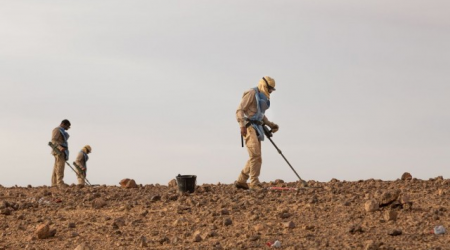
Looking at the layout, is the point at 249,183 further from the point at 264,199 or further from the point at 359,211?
the point at 359,211

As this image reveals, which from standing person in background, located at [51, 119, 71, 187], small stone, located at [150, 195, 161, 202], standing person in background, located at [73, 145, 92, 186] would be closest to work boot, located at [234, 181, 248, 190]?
small stone, located at [150, 195, 161, 202]

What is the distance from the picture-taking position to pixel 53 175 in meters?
23.3

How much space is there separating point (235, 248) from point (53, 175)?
15568 mm

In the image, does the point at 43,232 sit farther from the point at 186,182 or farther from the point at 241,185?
the point at 241,185

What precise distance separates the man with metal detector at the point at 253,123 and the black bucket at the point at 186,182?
1285 millimetres

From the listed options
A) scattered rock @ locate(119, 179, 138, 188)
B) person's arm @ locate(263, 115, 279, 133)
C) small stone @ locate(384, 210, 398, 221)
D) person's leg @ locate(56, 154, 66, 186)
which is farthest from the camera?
person's leg @ locate(56, 154, 66, 186)

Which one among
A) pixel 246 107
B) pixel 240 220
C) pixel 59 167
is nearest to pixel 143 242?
pixel 240 220

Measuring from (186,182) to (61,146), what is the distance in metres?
9.22

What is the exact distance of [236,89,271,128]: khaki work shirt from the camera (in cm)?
1517

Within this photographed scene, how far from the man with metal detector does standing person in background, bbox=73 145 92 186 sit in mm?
12195

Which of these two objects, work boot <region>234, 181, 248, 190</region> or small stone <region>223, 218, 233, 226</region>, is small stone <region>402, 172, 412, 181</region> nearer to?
→ work boot <region>234, 181, 248, 190</region>

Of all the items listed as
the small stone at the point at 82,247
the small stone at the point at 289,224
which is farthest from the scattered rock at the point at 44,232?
the small stone at the point at 289,224

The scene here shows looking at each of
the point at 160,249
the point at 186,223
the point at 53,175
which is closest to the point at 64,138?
the point at 53,175

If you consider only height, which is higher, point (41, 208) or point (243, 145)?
point (243, 145)
